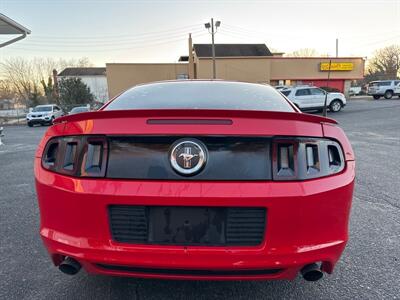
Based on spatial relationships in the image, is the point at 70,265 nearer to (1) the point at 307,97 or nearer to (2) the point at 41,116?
(1) the point at 307,97

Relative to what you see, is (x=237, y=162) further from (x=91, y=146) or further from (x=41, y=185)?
(x=41, y=185)

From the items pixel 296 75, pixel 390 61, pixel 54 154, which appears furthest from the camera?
pixel 390 61

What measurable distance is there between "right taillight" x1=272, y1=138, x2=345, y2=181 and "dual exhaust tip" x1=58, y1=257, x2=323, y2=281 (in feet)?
1.70

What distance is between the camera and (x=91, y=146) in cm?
163

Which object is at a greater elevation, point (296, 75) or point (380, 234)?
point (296, 75)

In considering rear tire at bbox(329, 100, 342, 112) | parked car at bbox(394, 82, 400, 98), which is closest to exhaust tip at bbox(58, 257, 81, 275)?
rear tire at bbox(329, 100, 342, 112)

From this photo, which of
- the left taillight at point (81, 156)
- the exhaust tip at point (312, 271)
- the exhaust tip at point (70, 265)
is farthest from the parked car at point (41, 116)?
the exhaust tip at point (312, 271)

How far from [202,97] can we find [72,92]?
3967 cm

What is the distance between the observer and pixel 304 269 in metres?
1.62

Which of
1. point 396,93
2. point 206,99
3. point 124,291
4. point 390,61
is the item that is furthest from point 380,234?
point 390,61

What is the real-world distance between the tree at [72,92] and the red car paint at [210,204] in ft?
129

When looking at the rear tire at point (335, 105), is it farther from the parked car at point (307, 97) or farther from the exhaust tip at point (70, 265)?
the exhaust tip at point (70, 265)

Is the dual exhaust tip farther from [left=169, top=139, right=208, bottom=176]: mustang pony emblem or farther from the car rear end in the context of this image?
the car rear end

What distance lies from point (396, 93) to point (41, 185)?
32940 millimetres
